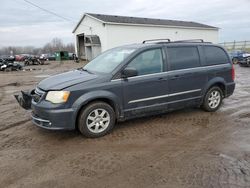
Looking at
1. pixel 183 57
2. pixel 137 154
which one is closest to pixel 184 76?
pixel 183 57

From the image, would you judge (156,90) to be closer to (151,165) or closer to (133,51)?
(133,51)

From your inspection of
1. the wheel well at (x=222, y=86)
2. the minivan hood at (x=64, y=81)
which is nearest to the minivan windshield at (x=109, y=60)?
the minivan hood at (x=64, y=81)

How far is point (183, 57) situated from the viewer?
250 inches

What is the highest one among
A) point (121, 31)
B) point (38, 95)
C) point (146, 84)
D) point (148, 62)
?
point (121, 31)

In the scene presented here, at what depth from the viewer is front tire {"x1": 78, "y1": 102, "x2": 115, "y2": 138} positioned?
5.10m

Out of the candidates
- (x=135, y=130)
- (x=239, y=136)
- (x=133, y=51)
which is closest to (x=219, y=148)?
(x=239, y=136)

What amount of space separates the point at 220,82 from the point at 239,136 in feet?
6.77

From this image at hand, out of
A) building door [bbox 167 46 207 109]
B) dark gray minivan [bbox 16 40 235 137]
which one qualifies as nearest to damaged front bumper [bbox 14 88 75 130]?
dark gray minivan [bbox 16 40 235 137]

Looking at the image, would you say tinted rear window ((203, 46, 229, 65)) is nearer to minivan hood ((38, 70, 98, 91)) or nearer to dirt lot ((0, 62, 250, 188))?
dirt lot ((0, 62, 250, 188))

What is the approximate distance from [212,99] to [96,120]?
3268mm

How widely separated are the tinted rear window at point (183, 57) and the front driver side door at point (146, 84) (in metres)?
0.28

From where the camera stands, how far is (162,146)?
4.77 metres

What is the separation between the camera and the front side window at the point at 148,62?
569cm

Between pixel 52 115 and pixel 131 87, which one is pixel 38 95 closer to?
pixel 52 115
